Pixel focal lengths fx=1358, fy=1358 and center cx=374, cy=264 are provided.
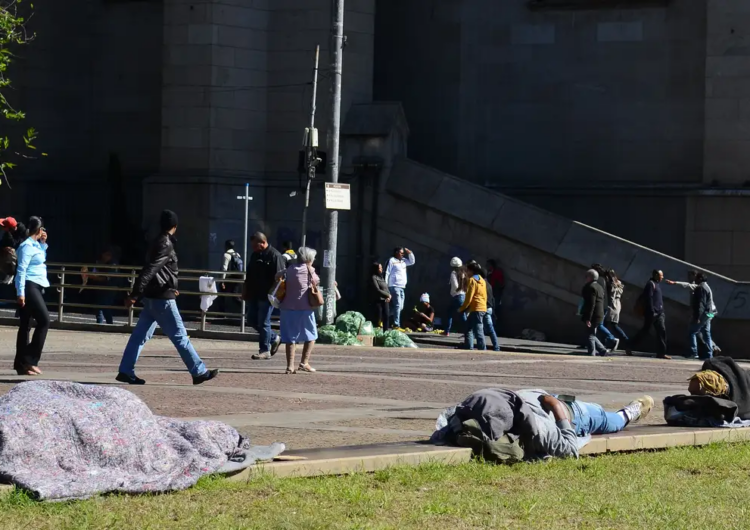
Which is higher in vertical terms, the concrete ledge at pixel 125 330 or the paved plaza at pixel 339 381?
the paved plaza at pixel 339 381

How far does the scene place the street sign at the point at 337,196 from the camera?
2330 centimetres

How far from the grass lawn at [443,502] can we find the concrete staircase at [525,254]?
53.3 feet

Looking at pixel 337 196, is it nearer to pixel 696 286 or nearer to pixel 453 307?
pixel 453 307

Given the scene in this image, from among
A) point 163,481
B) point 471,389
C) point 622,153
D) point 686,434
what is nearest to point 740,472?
point 686,434

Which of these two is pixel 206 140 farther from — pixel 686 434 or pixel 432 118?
pixel 686 434

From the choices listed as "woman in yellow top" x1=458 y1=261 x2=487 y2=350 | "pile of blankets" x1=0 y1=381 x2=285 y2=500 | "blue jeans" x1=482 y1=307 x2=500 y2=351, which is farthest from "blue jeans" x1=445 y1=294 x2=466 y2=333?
"pile of blankets" x1=0 y1=381 x2=285 y2=500

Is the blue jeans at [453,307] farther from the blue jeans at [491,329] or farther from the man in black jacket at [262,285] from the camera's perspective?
the man in black jacket at [262,285]

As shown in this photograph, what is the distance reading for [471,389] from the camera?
1453 centimetres

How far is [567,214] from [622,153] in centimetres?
177

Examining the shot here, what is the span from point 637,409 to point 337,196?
42.5 feet

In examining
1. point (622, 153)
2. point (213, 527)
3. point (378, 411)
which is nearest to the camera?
point (213, 527)

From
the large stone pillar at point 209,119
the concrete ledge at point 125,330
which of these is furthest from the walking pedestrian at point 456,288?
the large stone pillar at point 209,119

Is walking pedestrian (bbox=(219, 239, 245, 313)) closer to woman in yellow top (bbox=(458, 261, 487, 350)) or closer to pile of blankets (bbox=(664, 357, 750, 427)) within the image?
woman in yellow top (bbox=(458, 261, 487, 350))

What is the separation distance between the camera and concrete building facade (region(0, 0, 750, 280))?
90.5 ft
